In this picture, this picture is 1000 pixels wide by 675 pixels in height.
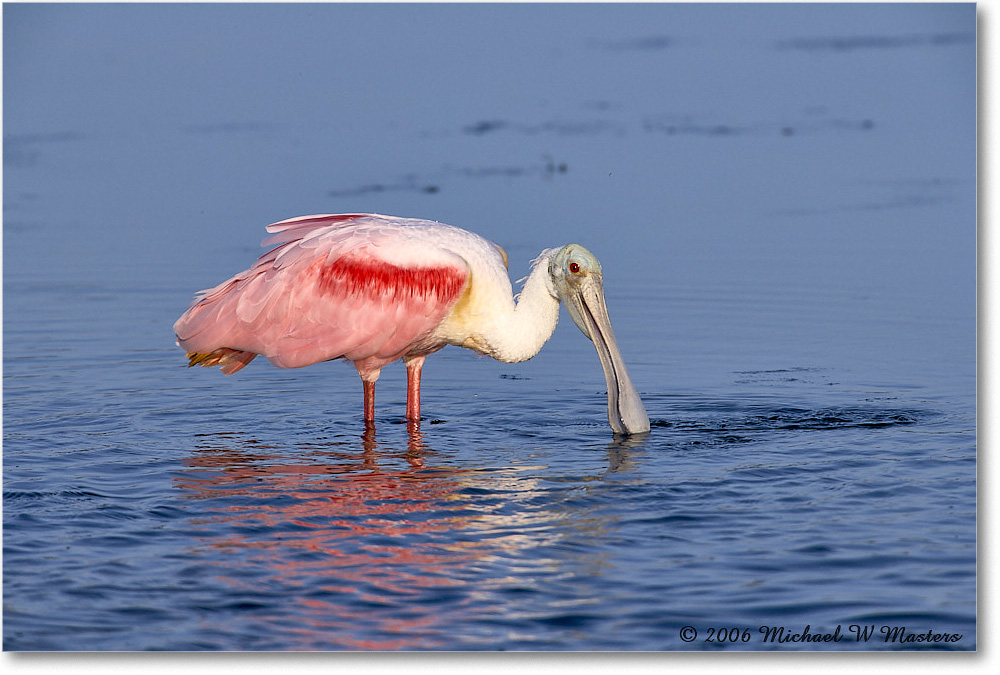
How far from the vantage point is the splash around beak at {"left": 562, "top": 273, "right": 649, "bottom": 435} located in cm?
1032

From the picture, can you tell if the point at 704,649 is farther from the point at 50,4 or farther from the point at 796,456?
the point at 50,4

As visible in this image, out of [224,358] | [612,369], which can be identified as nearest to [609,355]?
[612,369]

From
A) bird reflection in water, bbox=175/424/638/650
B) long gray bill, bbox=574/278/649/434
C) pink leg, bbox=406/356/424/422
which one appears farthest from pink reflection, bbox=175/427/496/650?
long gray bill, bbox=574/278/649/434

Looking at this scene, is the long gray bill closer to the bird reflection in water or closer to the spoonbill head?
the spoonbill head

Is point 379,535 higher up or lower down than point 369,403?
lower down

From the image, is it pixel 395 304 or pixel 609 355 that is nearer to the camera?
pixel 395 304

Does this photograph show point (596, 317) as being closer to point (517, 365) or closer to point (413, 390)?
point (413, 390)

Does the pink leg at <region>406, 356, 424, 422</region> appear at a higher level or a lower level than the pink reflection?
higher

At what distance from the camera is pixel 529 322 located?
10.6 m

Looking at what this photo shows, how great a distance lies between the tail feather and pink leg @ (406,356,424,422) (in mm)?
1213

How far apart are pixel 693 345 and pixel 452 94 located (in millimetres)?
3985

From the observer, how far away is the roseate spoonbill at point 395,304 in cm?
1041

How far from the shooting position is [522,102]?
57.8 feet

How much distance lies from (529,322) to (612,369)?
27.9 inches
